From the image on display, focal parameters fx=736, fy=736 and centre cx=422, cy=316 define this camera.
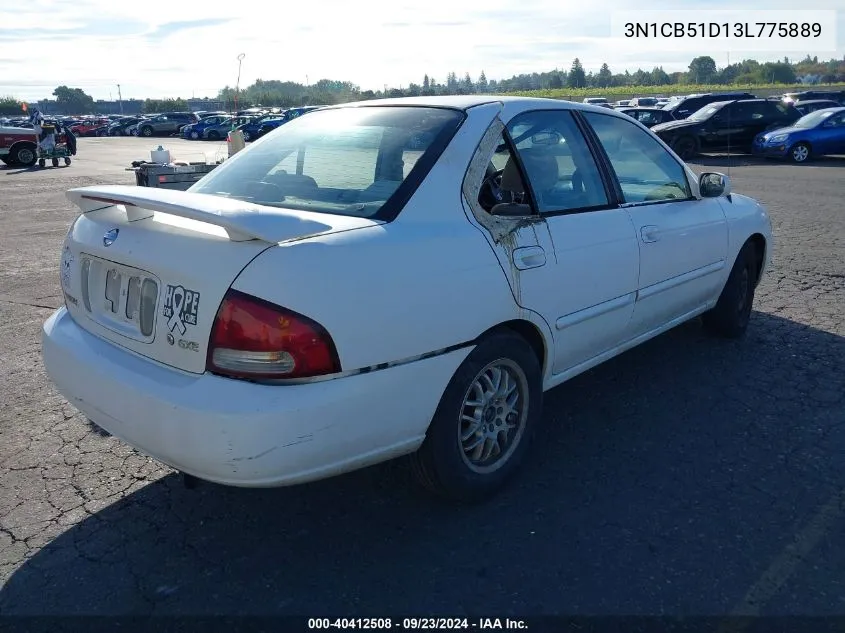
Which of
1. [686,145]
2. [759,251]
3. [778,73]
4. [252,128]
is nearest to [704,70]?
[778,73]

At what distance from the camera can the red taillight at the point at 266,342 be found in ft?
7.69

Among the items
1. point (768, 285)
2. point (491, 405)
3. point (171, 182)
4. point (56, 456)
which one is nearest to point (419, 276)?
point (491, 405)

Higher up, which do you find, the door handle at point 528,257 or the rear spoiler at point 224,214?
the rear spoiler at point 224,214

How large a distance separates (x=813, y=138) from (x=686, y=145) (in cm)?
341

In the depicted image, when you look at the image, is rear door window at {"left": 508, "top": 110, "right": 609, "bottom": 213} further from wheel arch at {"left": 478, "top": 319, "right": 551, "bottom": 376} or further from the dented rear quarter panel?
wheel arch at {"left": 478, "top": 319, "right": 551, "bottom": 376}

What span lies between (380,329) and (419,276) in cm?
27

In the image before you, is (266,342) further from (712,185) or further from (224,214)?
(712,185)

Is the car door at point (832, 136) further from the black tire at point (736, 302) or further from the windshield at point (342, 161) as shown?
the windshield at point (342, 161)

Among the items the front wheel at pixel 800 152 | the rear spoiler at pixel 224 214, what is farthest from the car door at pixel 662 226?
the front wheel at pixel 800 152

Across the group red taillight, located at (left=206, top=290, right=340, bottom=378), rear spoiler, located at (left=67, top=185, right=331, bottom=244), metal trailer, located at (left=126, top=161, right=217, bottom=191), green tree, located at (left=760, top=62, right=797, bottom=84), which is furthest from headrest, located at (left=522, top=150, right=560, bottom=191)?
green tree, located at (left=760, top=62, right=797, bottom=84)

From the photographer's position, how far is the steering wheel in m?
3.08

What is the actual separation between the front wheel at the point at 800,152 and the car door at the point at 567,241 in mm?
18754

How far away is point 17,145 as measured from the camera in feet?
77.6

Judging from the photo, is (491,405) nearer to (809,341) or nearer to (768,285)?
(809,341)
